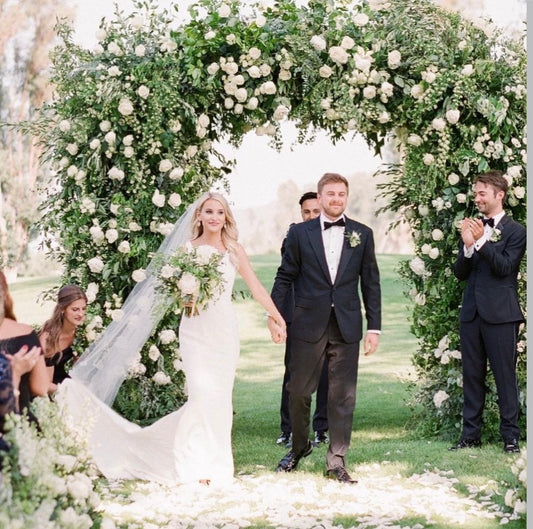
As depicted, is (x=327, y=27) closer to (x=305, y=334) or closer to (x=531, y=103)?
(x=531, y=103)

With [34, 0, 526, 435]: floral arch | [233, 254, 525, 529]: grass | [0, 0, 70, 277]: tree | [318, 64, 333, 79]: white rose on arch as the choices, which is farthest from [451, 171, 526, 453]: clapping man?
[0, 0, 70, 277]: tree

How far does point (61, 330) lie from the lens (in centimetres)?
603

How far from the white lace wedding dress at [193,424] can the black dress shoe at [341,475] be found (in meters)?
0.62

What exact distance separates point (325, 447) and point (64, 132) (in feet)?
9.97

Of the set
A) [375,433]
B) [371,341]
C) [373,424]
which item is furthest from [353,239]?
[373,424]

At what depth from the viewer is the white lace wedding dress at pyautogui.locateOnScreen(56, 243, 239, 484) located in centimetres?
569

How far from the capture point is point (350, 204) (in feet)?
101

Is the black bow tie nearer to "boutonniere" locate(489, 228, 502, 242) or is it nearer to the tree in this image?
"boutonniere" locate(489, 228, 502, 242)

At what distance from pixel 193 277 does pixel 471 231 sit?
1848 mm

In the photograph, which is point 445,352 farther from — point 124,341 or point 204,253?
point 124,341

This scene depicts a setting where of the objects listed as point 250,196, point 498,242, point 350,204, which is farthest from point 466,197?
point 350,204

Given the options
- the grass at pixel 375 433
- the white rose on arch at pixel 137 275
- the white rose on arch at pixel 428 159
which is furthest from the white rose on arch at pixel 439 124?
the white rose on arch at pixel 137 275

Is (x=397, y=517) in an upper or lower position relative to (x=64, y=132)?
lower

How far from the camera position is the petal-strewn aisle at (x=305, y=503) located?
15.6 ft
